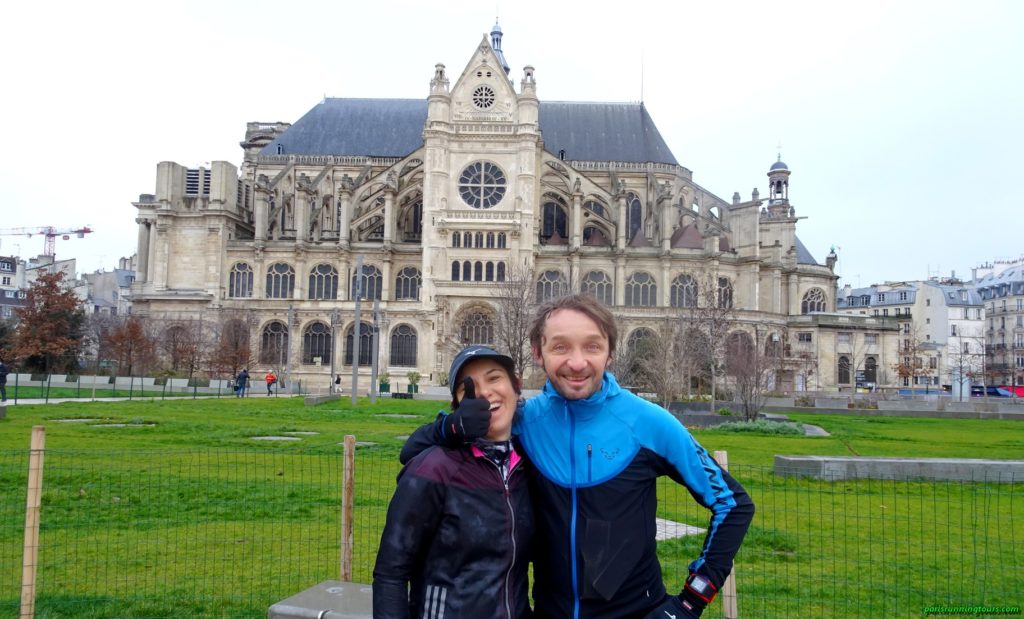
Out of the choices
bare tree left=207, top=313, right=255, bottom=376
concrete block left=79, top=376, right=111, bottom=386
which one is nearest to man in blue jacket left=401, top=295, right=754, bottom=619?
concrete block left=79, top=376, right=111, bottom=386

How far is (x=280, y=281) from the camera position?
55531 millimetres

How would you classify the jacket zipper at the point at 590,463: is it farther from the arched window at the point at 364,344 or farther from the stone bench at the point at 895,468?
the arched window at the point at 364,344

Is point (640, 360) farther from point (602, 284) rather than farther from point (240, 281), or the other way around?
point (240, 281)

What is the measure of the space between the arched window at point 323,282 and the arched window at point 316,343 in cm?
216

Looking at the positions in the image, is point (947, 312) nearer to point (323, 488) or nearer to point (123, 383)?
point (123, 383)

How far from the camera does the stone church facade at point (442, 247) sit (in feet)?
171

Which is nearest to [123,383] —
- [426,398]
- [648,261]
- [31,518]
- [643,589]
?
[426,398]

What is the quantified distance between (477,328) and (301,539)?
4349cm

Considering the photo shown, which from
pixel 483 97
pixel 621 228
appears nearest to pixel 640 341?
pixel 621 228

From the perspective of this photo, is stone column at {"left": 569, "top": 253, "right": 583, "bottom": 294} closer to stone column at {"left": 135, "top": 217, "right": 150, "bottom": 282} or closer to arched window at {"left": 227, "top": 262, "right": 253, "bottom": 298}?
arched window at {"left": 227, "top": 262, "right": 253, "bottom": 298}

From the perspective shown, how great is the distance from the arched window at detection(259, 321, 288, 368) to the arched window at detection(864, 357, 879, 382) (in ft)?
141

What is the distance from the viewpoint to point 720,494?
3309 millimetres

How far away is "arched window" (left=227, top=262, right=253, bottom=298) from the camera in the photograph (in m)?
55.8

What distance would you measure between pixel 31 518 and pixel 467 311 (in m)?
45.8
